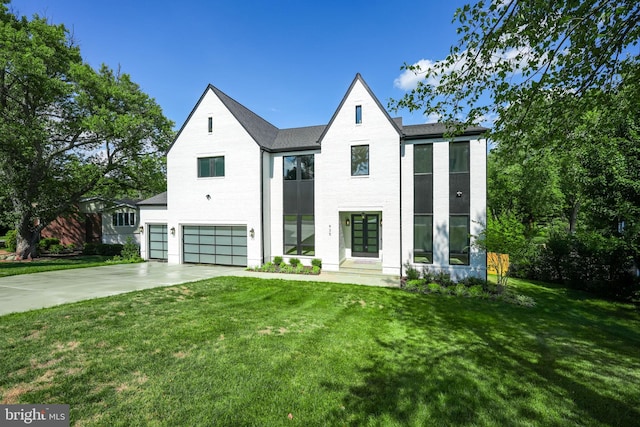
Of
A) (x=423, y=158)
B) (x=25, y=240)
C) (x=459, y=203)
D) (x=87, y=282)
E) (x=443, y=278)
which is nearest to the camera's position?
(x=87, y=282)

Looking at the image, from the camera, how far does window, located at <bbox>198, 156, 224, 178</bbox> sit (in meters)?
15.5

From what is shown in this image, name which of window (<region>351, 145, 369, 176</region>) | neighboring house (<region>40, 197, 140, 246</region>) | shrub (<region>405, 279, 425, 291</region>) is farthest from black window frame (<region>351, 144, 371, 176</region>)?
neighboring house (<region>40, 197, 140, 246</region>)

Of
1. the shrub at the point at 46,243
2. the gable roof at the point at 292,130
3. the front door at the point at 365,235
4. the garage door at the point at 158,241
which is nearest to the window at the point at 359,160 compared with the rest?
the gable roof at the point at 292,130

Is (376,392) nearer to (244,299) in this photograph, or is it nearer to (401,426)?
(401,426)

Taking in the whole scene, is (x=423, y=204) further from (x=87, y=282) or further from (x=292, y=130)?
(x=87, y=282)

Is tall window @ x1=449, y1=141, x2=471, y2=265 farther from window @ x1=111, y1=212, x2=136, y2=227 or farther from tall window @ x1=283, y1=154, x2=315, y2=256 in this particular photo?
window @ x1=111, y1=212, x2=136, y2=227

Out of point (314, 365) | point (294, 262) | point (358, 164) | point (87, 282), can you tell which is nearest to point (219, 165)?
point (294, 262)

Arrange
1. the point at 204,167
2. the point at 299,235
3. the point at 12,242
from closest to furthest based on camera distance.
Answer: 1. the point at 299,235
2. the point at 204,167
3. the point at 12,242

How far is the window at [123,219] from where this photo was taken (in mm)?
24219

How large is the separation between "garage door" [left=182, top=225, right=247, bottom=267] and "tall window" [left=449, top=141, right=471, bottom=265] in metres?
10.7

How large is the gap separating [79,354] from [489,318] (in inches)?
382

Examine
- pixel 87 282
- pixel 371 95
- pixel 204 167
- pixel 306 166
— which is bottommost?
pixel 87 282

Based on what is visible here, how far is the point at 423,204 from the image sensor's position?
12898 millimetres

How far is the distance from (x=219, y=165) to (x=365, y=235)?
9316 millimetres
